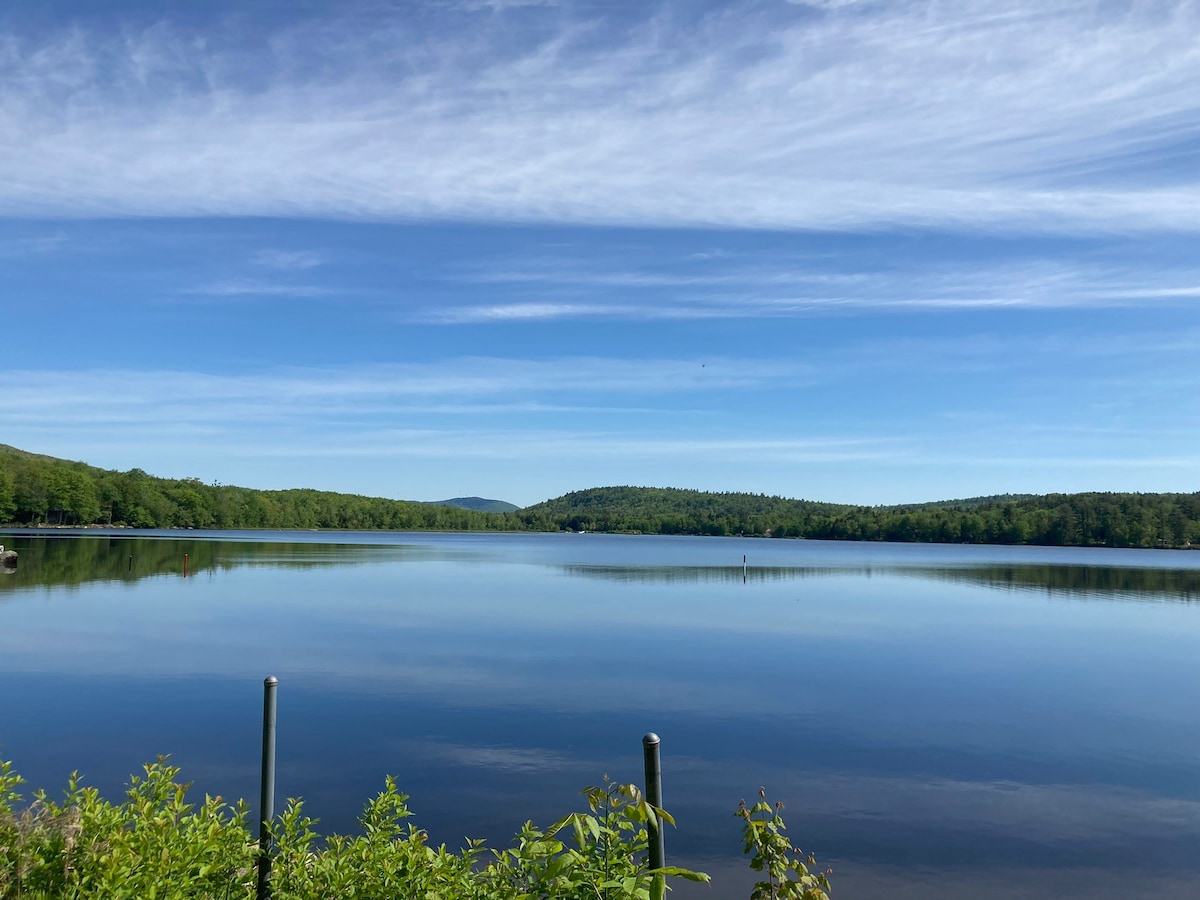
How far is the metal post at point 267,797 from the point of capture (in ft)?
17.1

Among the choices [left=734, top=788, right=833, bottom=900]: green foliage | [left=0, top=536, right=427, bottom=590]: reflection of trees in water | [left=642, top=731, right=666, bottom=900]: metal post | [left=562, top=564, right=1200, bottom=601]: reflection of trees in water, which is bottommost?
[left=562, top=564, right=1200, bottom=601]: reflection of trees in water

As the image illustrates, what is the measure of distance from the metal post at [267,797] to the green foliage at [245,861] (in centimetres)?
6

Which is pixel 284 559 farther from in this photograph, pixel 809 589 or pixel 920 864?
pixel 920 864

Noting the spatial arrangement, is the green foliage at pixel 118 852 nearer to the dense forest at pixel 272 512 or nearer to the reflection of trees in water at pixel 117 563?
the reflection of trees in water at pixel 117 563

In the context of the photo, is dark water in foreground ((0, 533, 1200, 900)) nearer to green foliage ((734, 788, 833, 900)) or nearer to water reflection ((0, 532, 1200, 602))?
green foliage ((734, 788, 833, 900))

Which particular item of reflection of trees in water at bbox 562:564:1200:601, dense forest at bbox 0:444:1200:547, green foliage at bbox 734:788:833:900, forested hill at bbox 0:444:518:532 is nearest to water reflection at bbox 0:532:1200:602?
reflection of trees in water at bbox 562:564:1200:601

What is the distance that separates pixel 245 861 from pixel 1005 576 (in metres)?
65.1

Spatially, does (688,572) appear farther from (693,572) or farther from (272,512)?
(272,512)

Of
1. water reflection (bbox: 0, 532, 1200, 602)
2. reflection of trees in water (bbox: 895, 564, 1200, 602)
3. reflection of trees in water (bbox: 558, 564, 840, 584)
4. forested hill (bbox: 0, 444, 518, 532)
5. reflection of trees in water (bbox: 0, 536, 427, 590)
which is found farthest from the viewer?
forested hill (bbox: 0, 444, 518, 532)

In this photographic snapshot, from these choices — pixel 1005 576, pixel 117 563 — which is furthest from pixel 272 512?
pixel 1005 576

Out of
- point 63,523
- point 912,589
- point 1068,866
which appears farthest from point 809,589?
point 63,523

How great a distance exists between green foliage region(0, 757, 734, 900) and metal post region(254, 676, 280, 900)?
0.19ft

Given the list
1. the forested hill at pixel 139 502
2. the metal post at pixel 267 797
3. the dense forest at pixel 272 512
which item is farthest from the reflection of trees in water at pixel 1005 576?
the forested hill at pixel 139 502

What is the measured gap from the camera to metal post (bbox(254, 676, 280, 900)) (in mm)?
5203
